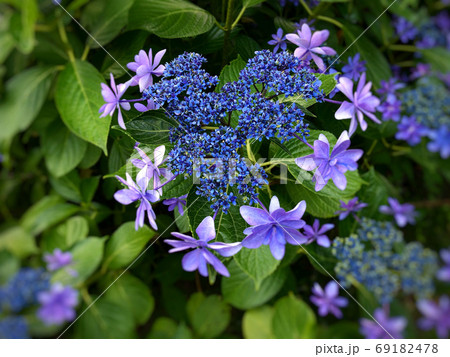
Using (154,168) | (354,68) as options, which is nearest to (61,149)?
(154,168)

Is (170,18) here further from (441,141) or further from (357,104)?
(441,141)

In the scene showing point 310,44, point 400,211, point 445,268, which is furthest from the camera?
point 310,44

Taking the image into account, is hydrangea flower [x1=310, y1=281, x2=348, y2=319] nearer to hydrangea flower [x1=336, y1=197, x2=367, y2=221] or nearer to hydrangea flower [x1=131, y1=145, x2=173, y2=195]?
hydrangea flower [x1=336, y1=197, x2=367, y2=221]

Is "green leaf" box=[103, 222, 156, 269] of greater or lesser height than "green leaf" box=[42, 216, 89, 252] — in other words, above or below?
→ below

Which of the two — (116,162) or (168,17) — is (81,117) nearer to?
(116,162)

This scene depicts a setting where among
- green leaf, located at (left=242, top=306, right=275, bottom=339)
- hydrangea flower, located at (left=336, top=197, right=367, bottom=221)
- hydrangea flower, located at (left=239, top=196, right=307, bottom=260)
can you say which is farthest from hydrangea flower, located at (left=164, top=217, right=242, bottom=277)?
hydrangea flower, located at (left=336, top=197, right=367, bottom=221)

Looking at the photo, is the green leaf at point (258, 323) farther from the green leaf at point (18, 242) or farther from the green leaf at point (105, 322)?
the green leaf at point (18, 242)

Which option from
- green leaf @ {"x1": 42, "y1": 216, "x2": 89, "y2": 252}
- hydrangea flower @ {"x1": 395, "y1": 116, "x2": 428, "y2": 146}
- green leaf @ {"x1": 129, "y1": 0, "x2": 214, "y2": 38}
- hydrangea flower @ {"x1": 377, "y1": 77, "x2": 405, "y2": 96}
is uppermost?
green leaf @ {"x1": 129, "y1": 0, "x2": 214, "y2": 38}
